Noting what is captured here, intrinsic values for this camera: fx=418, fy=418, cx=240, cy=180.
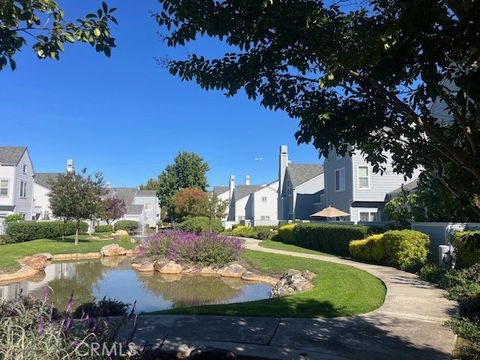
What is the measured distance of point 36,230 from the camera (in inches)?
1251

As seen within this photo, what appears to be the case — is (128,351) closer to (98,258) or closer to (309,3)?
(309,3)

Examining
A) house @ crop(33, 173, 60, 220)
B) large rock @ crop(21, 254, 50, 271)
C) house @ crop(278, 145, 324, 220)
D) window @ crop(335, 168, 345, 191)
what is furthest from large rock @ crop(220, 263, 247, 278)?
house @ crop(33, 173, 60, 220)

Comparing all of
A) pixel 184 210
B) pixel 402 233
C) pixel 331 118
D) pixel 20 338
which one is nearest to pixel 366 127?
pixel 331 118

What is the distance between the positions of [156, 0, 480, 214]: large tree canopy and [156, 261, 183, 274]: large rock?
14575 millimetres

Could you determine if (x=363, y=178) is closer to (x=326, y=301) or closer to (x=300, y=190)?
(x=300, y=190)

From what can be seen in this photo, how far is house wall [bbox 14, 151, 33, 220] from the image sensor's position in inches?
1670

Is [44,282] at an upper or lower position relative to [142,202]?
lower

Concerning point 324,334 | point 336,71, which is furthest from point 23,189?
point 336,71

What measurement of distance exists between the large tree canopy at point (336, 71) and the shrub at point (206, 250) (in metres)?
14.5

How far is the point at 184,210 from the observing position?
4662 centimetres

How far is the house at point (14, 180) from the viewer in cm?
4153

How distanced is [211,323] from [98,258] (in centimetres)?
1814

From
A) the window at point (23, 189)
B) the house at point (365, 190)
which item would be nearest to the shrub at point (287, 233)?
the house at point (365, 190)

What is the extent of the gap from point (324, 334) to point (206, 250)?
12798 mm
